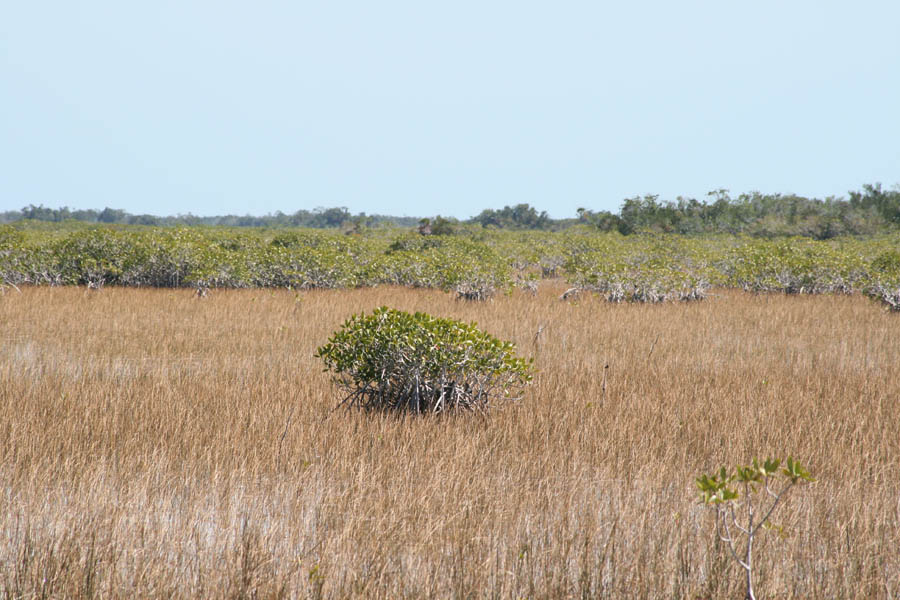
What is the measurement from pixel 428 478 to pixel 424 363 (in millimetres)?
1567

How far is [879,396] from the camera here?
672cm

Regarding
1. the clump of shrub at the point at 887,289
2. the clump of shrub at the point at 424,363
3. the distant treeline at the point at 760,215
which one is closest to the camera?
the clump of shrub at the point at 424,363

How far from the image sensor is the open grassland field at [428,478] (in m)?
3.20

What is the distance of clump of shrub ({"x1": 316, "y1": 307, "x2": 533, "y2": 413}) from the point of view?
19.3 ft

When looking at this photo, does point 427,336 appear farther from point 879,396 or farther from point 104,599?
point 879,396

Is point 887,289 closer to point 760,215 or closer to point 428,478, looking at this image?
point 428,478

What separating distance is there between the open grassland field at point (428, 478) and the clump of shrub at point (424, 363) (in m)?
0.28

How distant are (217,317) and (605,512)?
9.81 m

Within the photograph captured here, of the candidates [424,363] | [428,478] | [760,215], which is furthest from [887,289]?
[760,215]

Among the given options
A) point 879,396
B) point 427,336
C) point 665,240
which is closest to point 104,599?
point 427,336

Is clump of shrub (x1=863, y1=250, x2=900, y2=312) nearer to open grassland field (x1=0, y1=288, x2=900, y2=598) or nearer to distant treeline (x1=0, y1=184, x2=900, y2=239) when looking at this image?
open grassland field (x1=0, y1=288, x2=900, y2=598)

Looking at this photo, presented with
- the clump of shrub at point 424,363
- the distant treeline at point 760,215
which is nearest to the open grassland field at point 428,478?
the clump of shrub at point 424,363

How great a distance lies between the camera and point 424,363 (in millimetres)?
5906

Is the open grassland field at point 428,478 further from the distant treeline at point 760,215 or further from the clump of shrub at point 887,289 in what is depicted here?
the distant treeline at point 760,215
